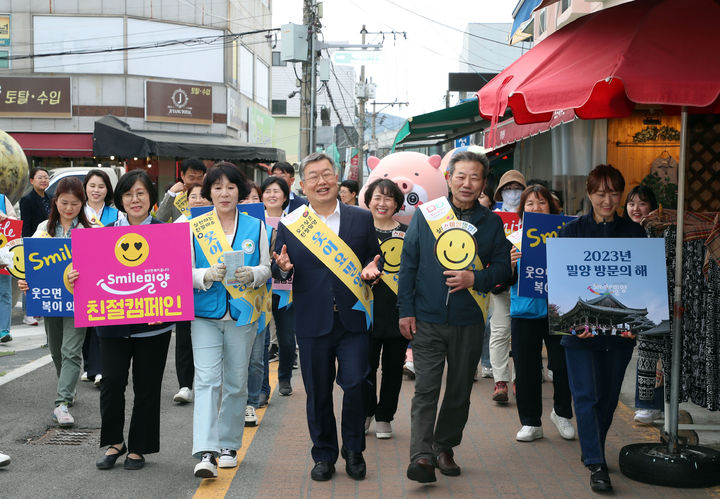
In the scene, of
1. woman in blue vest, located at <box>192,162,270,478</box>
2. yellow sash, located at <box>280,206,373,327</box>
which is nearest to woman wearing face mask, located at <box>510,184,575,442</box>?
yellow sash, located at <box>280,206,373,327</box>

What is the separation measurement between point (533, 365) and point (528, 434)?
0.53m

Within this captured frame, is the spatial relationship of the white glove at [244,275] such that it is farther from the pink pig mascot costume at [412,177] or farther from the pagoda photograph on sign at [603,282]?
the pink pig mascot costume at [412,177]

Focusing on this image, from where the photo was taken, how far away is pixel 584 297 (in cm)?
514

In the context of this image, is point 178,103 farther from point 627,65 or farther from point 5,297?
point 627,65

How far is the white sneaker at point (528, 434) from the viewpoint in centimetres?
628

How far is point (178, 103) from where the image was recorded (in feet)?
93.4

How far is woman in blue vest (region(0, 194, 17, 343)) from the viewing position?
32.0 ft

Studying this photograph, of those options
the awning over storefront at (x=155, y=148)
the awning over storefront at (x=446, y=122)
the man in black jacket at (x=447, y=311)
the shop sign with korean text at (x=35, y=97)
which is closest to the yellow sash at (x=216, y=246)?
the man in black jacket at (x=447, y=311)

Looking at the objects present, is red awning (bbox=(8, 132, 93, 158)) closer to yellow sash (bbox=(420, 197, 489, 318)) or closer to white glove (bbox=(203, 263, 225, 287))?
white glove (bbox=(203, 263, 225, 287))

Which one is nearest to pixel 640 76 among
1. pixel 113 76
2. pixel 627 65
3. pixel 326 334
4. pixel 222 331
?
pixel 627 65

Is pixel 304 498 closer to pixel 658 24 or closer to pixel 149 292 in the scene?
pixel 149 292

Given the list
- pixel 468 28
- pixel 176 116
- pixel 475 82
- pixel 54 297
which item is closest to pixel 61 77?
pixel 176 116

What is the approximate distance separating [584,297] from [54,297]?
3922mm

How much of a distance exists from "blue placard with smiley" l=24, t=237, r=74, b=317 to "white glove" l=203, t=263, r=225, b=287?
1.52 meters
